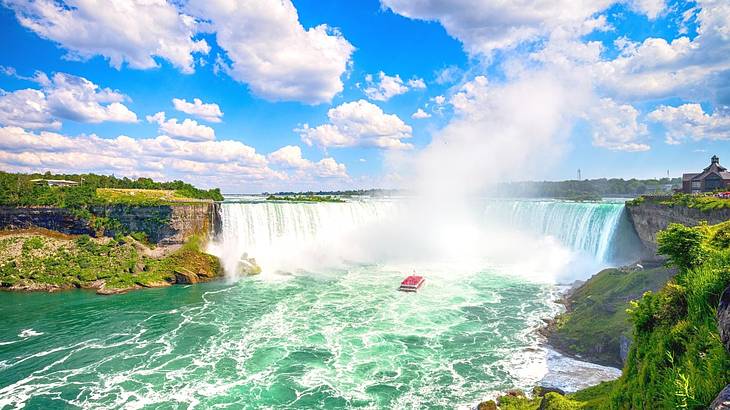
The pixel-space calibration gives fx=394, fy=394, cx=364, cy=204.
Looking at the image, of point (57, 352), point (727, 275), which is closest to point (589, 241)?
point (727, 275)

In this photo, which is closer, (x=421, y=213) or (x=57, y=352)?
Result: (x=57, y=352)

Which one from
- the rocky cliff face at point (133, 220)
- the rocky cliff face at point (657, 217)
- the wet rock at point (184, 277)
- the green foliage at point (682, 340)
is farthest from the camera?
the rocky cliff face at point (133, 220)

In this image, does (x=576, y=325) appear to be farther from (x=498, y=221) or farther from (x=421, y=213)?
(x=421, y=213)

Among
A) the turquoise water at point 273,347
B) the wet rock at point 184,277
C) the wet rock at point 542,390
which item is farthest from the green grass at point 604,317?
the wet rock at point 184,277

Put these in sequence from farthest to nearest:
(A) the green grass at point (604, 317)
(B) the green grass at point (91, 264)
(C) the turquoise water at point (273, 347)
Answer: (B) the green grass at point (91, 264)
(A) the green grass at point (604, 317)
(C) the turquoise water at point (273, 347)

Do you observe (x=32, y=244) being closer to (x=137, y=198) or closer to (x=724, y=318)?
(x=137, y=198)

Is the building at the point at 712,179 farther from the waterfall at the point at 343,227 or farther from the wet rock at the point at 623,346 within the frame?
the wet rock at the point at 623,346

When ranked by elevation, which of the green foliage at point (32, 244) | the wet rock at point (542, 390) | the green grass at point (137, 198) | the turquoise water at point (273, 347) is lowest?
the turquoise water at point (273, 347)
